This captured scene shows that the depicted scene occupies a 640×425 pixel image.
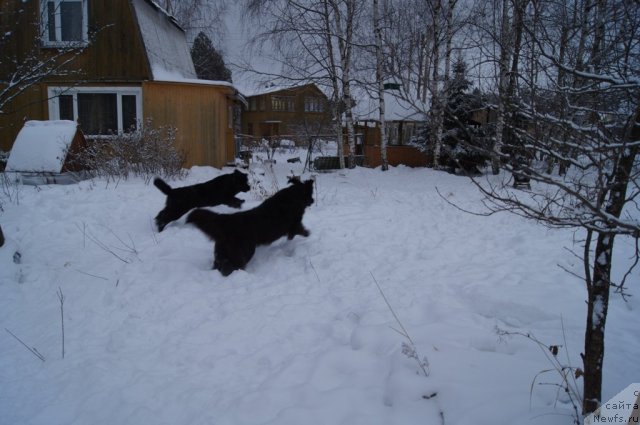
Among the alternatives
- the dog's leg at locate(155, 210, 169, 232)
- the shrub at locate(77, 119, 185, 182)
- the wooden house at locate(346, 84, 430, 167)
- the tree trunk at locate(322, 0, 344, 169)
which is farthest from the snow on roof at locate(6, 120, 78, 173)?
the wooden house at locate(346, 84, 430, 167)

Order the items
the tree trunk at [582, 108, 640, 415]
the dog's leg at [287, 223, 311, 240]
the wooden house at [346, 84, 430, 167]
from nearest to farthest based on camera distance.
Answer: the tree trunk at [582, 108, 640, 415] < the dog's leg at [287, 223, 311, 240] < the wooden house at [346, 84, 430, 167]

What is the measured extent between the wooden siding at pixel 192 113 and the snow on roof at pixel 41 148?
3724 millimetres

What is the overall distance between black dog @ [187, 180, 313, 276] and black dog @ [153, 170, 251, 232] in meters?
1.72

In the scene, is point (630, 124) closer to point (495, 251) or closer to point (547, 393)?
point (547, 393)

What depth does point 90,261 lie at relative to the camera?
192 inches

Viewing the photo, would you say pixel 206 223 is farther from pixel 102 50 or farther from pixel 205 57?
pixel 205 57

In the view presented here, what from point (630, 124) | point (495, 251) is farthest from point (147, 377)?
point (495, 251)

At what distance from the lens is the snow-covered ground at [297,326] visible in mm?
2467

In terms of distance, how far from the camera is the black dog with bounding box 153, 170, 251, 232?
246 inches

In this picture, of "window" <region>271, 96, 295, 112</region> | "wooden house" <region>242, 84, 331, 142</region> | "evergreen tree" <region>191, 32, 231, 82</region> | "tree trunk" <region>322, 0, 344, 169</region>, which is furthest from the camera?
"window" <region>271, 96, 295, 112</region>

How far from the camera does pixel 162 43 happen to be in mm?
14414

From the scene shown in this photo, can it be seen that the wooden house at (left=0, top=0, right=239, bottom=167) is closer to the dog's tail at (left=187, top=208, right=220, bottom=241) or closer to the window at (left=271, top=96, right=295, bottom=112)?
the dog's tail at (left=187, top=208, right=220, bottom=241)

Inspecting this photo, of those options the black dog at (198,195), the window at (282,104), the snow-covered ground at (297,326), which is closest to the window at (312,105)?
the window at (282,104)

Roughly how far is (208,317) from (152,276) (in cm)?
117
